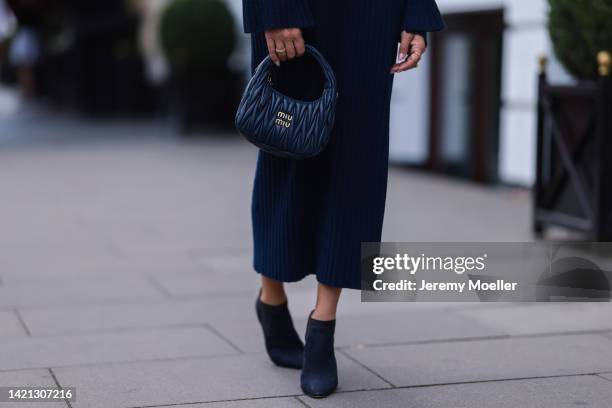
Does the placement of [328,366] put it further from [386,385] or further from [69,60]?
[69,60]

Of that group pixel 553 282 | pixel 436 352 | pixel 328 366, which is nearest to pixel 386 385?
pixel 328 366

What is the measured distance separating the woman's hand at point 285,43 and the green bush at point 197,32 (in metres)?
11.3

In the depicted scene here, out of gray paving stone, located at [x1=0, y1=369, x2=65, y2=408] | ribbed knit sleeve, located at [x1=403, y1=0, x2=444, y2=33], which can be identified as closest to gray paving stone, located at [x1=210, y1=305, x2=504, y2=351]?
gray paving stone, located at [x1=0, y1=369, x2=65, y2=408]

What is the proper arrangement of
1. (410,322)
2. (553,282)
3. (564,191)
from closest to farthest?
1. (410,322)
2. (553,282)
3. (564,191)

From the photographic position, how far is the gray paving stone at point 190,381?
318cm

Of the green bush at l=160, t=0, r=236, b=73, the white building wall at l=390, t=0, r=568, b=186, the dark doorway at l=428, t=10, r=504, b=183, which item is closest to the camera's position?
the white building wall at l=390, t=0, r=568, b=186

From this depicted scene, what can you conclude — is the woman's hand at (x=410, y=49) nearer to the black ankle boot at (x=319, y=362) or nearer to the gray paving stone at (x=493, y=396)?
the black ankle boot at (x=319, y=362)

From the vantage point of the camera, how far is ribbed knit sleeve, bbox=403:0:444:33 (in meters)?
3.12

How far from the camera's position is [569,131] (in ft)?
19.4

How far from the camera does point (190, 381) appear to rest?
132 inches

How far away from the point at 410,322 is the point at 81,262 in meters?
2.17

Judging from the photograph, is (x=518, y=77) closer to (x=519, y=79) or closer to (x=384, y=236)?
(x=519, y=79)

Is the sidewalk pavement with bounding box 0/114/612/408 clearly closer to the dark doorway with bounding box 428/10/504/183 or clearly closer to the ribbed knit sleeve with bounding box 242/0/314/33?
the ribbed knit sleeve with bounding box 242/0/314/33

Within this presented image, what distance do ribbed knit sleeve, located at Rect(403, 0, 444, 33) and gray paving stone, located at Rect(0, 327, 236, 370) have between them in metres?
1.39
